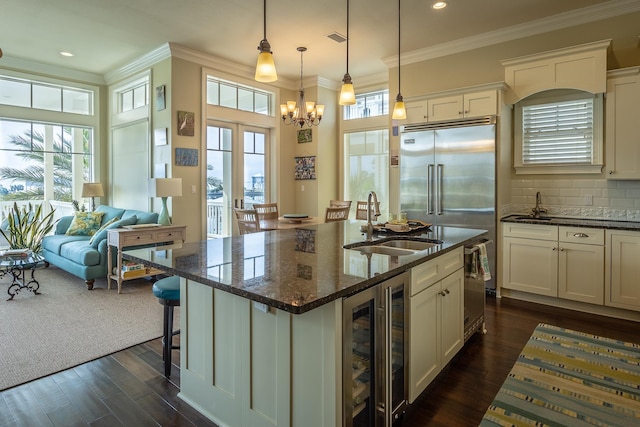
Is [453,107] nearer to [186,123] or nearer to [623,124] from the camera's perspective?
[623,124]

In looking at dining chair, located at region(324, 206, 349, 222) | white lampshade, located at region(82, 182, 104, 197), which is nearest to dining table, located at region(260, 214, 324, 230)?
dining chair, located at region(324, 206, 349, 222)

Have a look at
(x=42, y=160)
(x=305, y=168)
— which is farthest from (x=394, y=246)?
(x=42, y=160)

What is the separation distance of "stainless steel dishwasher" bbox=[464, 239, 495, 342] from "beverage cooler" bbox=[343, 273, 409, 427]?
1089 mm

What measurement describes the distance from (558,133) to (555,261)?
1475 millimetres

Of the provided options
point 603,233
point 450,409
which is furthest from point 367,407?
point 603,233

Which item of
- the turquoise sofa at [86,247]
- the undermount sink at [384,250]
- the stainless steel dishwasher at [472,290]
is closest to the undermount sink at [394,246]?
the undermount sink at [384,250]

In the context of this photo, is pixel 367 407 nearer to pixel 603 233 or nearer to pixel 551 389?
pixel 551 389

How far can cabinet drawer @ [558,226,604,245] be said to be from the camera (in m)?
3.65

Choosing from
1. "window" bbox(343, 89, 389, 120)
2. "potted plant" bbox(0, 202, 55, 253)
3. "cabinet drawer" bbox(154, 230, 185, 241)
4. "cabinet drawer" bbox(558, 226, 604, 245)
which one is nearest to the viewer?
"cabinet drawer" bbox(558, 226, 604, 245)

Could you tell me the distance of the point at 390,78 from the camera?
5.71m

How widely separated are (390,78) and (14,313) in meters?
5.58

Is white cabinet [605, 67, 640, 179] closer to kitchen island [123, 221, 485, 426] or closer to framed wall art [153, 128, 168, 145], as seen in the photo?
kitchen island [123, 221, 485, 426]

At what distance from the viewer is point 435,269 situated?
7.45 feet

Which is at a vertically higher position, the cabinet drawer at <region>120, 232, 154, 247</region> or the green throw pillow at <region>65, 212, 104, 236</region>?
the green throw pillow at <region>65, 212, 104, 236</region>
